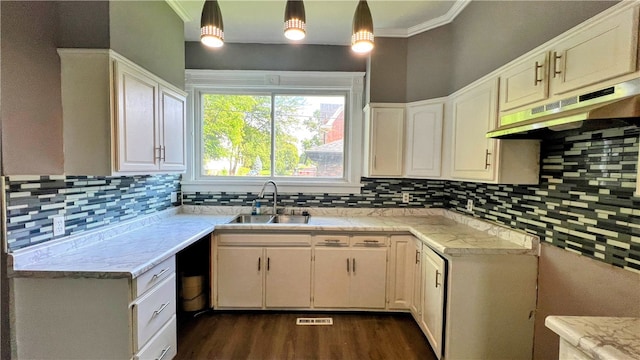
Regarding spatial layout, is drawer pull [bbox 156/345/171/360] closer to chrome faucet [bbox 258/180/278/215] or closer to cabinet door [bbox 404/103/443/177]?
chrome faucet [bbox 258/180/278/215]

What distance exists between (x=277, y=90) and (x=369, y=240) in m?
1.94

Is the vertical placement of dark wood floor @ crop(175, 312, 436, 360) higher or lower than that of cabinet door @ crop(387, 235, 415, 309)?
lower

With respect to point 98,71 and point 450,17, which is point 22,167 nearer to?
point 98,71

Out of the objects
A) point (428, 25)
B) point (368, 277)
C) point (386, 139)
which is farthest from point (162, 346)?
point (428, 25)

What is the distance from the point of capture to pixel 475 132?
213 centimetres

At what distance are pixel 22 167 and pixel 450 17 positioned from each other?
339 cm

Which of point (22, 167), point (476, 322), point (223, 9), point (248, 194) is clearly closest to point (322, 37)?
point (223, 9)

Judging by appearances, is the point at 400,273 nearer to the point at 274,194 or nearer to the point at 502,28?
the point at 274,194

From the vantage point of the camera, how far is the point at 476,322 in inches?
74.6

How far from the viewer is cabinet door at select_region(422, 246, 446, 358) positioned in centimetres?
200

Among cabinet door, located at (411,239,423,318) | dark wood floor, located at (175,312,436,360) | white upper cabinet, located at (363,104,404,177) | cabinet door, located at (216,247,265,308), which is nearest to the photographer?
dark wood floor, located at (175,312,436,360)

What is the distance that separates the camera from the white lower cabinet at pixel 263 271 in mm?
2615

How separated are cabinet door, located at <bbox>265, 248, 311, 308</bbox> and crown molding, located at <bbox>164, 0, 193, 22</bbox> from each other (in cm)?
230

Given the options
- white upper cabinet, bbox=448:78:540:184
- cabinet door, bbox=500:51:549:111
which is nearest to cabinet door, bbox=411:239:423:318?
white upper cabinet, bbox=448:78:540:184
